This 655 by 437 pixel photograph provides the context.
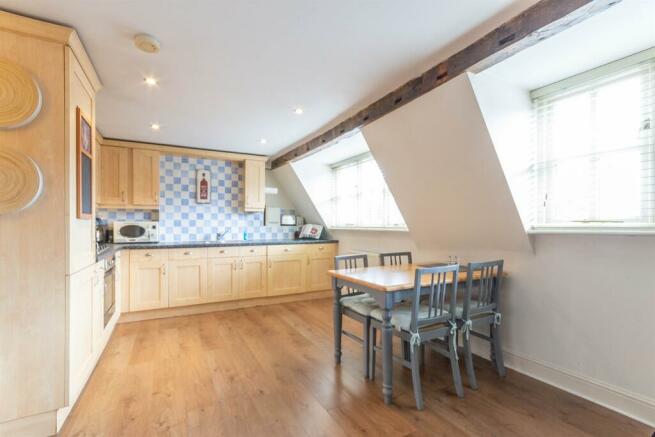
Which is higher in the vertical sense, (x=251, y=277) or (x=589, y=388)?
(x=251, y=277)

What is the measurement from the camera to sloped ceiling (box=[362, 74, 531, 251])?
7.21 feet

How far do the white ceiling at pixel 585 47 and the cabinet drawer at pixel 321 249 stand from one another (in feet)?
10.9

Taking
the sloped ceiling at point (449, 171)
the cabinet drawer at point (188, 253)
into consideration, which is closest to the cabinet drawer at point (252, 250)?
the cabinet drawer at point (188, 253)

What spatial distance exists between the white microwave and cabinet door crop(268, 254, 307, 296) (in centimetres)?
159

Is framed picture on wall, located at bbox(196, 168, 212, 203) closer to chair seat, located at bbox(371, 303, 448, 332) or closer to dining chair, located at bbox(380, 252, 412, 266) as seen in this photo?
dining chair, located at bbox(380, 252, 412, 266)

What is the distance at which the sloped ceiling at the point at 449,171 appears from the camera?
2.20 m

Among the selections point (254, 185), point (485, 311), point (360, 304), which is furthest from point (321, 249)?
point (485, 311)

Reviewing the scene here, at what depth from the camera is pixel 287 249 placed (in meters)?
4.59

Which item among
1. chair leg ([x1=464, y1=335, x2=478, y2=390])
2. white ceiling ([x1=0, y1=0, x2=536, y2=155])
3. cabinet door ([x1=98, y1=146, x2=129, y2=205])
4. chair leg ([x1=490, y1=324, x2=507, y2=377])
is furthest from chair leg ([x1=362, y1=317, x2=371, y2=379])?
cabinet door ([x1=98, y1=146, x2=129, y2=205])

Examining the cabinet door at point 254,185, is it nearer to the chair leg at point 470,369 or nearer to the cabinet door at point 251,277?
the cabinet door at point 251,277

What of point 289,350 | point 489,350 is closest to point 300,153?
point 289,350

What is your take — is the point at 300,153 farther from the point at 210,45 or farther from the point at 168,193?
the point at 210,45

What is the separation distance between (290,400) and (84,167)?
2.08 m

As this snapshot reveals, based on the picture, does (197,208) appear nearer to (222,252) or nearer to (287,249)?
(222,252)
